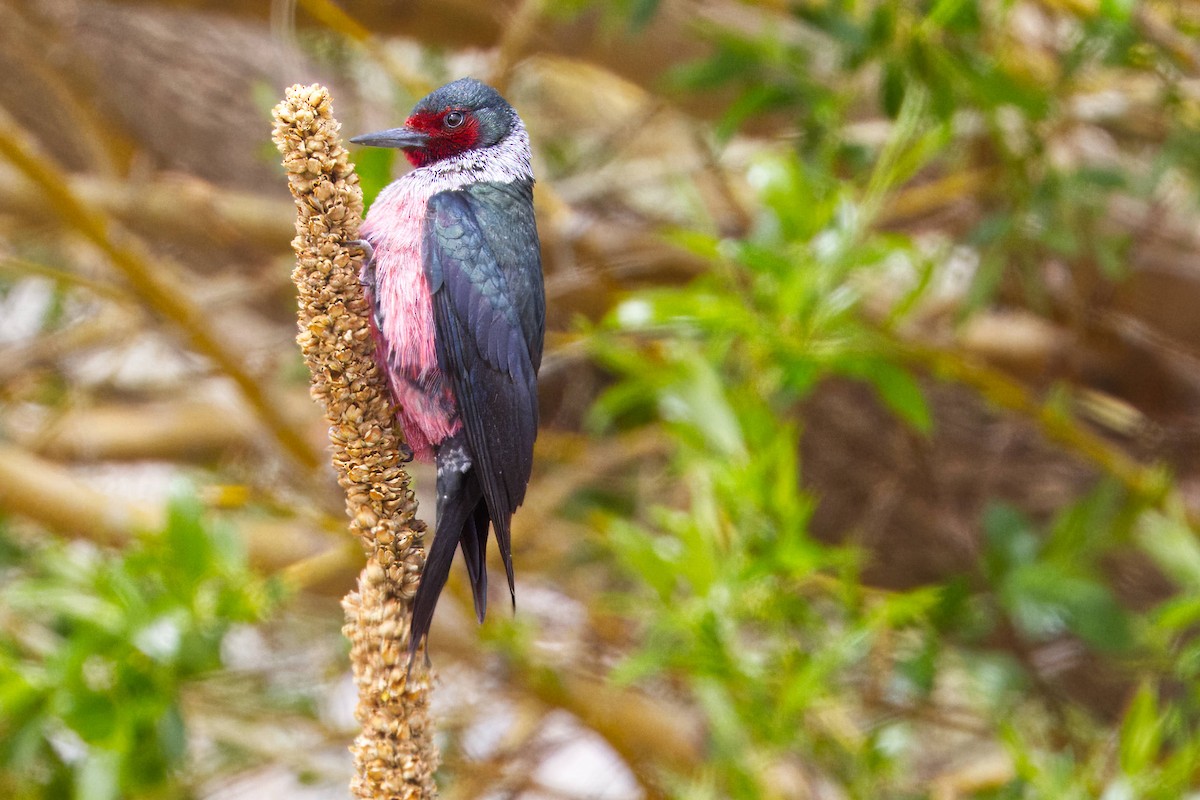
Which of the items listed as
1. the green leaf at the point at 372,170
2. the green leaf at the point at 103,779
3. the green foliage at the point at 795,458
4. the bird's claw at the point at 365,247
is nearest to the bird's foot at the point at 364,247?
the bird's claw at the point at 365,247

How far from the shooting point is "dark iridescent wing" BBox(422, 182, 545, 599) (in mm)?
708

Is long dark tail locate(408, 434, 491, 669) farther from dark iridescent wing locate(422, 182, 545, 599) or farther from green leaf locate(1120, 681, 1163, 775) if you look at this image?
green leaf locate(1120, 681, 1163, 775)

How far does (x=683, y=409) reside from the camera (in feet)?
5.57

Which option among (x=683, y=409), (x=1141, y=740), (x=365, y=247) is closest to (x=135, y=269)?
(x=683, y=409)

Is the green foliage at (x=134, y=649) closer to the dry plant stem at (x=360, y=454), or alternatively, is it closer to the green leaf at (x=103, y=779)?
the green leaf at (x=103, y=779)

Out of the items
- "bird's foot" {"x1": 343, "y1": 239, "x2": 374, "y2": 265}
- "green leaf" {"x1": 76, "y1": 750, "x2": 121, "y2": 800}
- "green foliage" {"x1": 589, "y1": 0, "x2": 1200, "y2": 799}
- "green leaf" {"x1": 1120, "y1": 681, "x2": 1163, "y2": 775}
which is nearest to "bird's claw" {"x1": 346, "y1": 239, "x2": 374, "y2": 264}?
"bird's foot" {"x1": 343, "y1": 239, "x2": 374, "y2": 265}

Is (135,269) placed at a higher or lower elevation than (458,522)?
lower

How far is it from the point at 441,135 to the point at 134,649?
1.11 meters

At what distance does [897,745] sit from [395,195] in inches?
58.8

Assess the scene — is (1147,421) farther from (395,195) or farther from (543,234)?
(395,195)

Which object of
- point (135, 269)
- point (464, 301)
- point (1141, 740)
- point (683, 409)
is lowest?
point (1141, 740)

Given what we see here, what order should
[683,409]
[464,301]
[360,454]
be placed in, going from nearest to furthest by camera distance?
1. [360,454]
2. [464,301]
3. [683,409]

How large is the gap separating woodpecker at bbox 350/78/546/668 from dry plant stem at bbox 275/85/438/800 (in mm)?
105

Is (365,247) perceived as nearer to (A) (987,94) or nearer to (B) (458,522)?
(B) (458,522)
